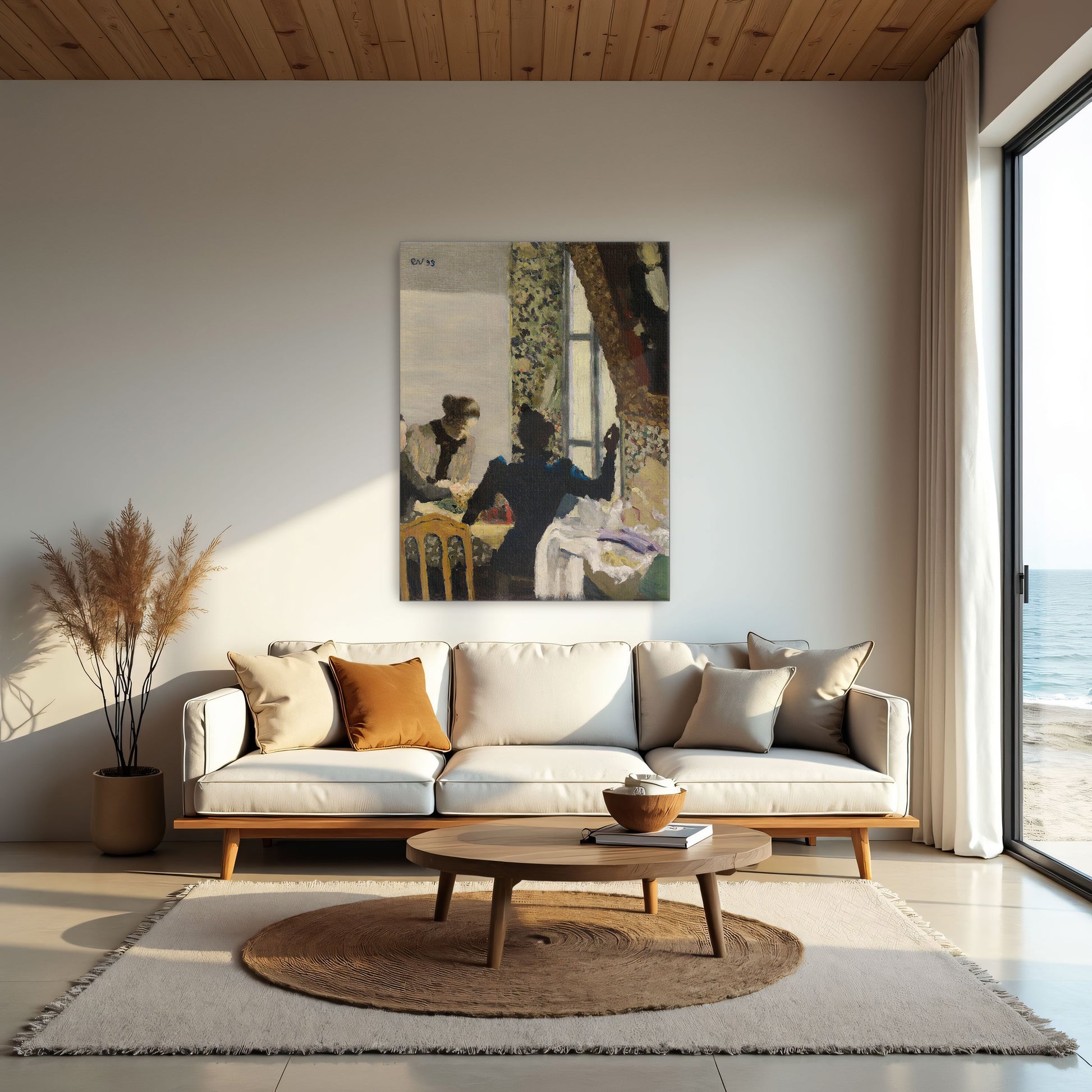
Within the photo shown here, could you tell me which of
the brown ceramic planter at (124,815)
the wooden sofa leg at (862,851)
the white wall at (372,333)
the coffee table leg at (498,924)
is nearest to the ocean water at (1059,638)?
the white wall at (372,333)

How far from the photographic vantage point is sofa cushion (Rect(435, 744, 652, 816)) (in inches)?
155

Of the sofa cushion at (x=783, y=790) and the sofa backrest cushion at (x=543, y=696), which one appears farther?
the sofa backrest cushion at (x=543, y=696)

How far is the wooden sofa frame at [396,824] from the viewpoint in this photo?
394 centimetres

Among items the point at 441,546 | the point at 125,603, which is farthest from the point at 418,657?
the point at 125,603

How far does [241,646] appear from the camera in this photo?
4895 mm

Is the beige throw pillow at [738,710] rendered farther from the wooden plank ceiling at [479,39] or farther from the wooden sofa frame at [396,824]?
the wooden plank ceiling at [479,39]

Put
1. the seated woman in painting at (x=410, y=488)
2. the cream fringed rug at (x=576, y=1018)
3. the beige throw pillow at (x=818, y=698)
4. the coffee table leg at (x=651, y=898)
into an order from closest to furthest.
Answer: the cream fringed rug at (x=576, y=1018)
the coffee table leg at (x=651, y=898)
the beige throw pillow at (x=818, y=698)
the seated woman in painting at (x=410, y=488)

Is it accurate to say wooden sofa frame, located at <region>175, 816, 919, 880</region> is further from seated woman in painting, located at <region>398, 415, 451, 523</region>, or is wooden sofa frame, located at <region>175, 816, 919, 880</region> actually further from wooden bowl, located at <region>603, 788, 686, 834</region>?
seated woman in painting, located at <region>398, 415, 451, 523</region>

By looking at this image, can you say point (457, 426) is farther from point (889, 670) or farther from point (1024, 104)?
point (1024, 104)

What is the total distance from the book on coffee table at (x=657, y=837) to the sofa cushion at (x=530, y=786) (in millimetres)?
746

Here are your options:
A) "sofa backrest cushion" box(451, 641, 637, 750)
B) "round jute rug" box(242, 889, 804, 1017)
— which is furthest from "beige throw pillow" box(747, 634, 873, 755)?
"round jute rug" box(242, 889, 804, 1017)

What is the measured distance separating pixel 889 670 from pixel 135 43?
4.24 metres

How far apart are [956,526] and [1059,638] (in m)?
0.61

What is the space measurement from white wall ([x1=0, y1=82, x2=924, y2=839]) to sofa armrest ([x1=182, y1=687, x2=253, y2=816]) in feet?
2.62
